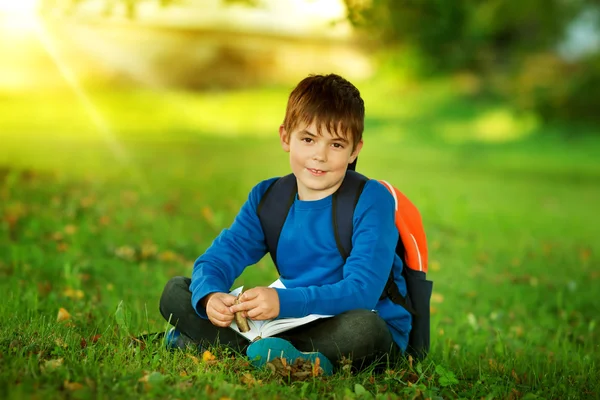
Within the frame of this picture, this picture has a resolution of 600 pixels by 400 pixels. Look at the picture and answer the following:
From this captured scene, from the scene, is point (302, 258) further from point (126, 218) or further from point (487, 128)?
point (487, 128)

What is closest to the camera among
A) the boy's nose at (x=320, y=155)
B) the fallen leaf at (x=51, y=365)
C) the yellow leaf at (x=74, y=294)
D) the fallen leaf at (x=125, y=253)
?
the fallen leaf at (x=51, y=365)

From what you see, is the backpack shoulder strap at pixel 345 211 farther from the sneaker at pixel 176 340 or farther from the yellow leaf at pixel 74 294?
the yellow leaf at pixel 74 294

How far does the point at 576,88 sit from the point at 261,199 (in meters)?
18.3

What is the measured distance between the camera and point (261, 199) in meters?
3.74

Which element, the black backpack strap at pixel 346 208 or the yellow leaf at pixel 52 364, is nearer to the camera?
the yellow leaf at pixel 52 364

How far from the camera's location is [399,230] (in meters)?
3.71

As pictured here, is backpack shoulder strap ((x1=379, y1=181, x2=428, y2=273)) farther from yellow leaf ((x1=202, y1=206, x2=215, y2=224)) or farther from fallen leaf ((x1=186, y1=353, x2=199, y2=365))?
yellow leaf ((x1=202, y1=206, x2=215, y2=224))

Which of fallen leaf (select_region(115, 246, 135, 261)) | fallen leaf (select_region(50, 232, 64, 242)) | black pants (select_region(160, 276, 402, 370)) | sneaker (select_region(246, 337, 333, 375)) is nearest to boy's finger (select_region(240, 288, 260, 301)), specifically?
sneaker (select_region(246, 337, 333, 375))

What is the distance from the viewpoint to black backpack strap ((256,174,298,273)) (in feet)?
12.0

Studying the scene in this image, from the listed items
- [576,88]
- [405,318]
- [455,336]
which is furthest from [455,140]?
[405,318]

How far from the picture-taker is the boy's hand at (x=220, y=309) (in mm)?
3338

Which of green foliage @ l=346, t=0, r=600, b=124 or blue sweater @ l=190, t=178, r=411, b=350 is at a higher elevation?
green foliage @ l=346, t=0, r=600, b=124

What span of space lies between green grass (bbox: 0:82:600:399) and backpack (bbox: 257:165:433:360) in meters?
0.24

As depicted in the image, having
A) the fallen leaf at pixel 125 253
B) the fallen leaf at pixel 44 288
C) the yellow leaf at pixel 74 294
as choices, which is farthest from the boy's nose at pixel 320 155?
the fallen leaf at pixel 125 253
